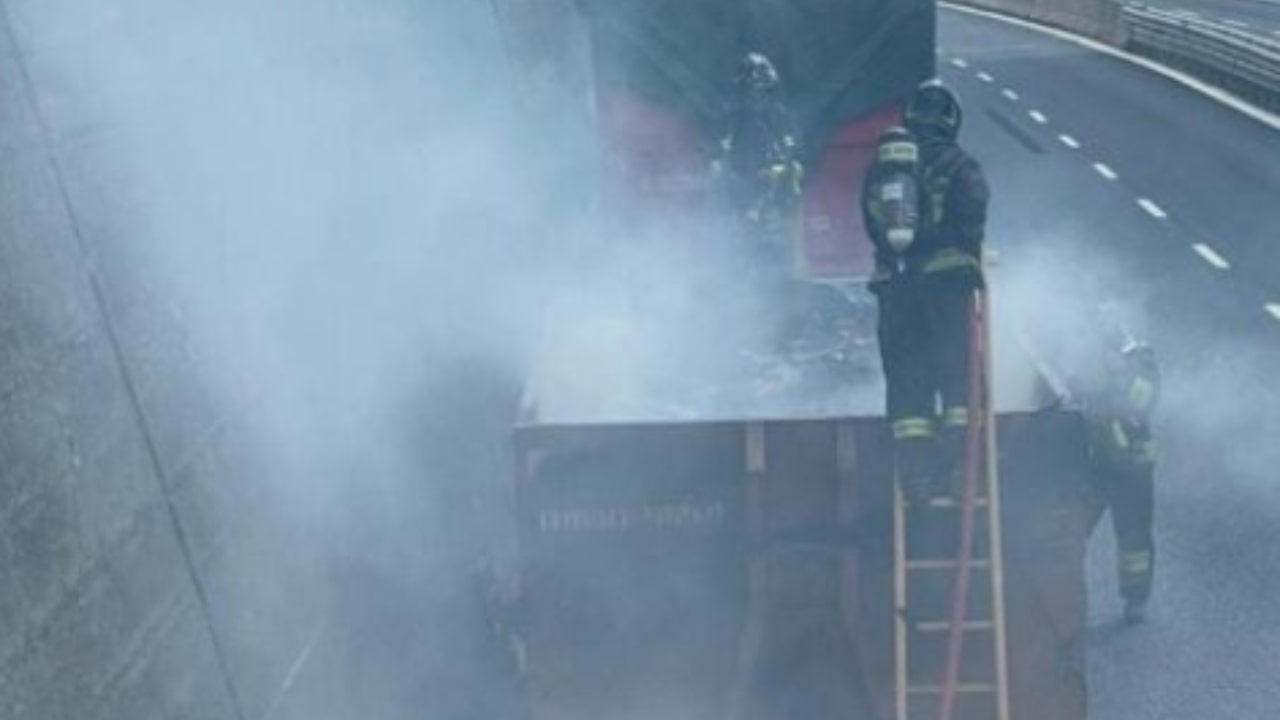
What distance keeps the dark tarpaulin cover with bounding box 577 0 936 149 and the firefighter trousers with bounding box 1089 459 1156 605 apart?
3.69 m

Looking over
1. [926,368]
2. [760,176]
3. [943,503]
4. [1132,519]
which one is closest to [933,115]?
[926,368]

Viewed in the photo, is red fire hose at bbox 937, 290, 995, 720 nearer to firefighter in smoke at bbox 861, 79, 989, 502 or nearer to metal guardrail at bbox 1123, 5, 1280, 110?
firefighter in smoke at bbox 861, 79, 989, 502

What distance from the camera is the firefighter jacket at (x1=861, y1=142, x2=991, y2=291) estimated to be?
7.22m

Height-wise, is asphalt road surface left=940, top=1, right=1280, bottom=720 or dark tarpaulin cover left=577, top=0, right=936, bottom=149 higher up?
dark tarpaulin cover left=577, top=0, right=936, bottom=149

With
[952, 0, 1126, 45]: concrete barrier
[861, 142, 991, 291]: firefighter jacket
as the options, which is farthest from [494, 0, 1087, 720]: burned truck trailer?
[952, 0, 1126, 45]: concrete barrier

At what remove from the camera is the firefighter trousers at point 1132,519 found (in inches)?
379

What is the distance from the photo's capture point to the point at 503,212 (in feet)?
40.9

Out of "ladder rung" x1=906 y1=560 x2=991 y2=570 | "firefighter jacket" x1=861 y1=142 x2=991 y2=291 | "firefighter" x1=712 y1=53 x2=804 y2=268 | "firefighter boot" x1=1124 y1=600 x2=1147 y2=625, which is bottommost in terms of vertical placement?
"firefighter boot" x1=1124 y1=600 x2=1147 y2=625

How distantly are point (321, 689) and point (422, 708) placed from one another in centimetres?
145

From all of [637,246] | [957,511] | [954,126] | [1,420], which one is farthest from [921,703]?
[637,246]

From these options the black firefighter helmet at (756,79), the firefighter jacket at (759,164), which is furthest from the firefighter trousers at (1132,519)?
the black firefighter helmet at (756,79)

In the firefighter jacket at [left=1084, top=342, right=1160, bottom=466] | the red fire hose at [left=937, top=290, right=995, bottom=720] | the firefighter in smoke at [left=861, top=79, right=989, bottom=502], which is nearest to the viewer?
the red fire hose at [left=937, top=290, right=995, bottom=720]

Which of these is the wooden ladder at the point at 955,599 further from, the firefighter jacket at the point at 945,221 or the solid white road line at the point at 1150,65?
the solid white road line at the point at 1150,65

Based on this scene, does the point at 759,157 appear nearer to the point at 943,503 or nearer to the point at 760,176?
the point at 760,176
